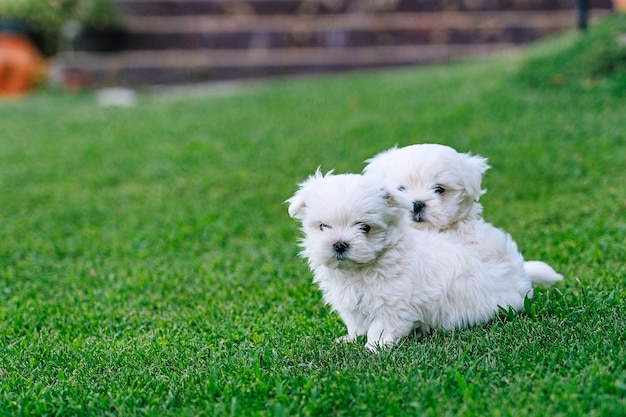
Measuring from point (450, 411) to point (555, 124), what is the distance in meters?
6.38

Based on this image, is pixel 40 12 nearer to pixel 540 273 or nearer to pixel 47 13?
pixel 47 13

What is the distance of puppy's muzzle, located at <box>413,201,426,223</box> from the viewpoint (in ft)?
13.5

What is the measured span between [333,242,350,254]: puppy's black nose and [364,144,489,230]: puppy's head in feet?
1.59

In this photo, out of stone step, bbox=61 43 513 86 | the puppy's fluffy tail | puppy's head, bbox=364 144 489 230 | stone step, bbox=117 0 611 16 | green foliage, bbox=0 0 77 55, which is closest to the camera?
puppy's head, bbox=364 144 489 230

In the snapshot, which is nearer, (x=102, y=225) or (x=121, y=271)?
(x=121, y=271)

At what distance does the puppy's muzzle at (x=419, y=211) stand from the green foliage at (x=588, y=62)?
6.05 meters

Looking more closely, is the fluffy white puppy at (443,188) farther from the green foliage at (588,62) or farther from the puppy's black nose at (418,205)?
the green foliage at (588,62)

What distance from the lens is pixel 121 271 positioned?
6145 mm

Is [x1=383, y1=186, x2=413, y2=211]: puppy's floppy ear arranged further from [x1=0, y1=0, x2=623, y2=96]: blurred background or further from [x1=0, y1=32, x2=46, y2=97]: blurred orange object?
[x1=0, y1=32, x2=46, y2=97]: blurred orange object

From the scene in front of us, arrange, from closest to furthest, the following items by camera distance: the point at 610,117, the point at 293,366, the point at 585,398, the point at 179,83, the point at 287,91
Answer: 1. the point at 585,398
2. the point at 293,366
3. the point at 610,117
4. the point at 287,91
5. the point at 179,83

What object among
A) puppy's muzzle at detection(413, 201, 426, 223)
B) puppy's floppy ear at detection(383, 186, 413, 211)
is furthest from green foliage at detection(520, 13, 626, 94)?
puppy's floppy ear at detection(383, 186, 413, 211)

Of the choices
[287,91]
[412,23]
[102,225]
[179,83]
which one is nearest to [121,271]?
[102,225]

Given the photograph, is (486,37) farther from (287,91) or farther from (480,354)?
(480,354)

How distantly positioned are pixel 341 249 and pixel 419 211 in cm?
59
